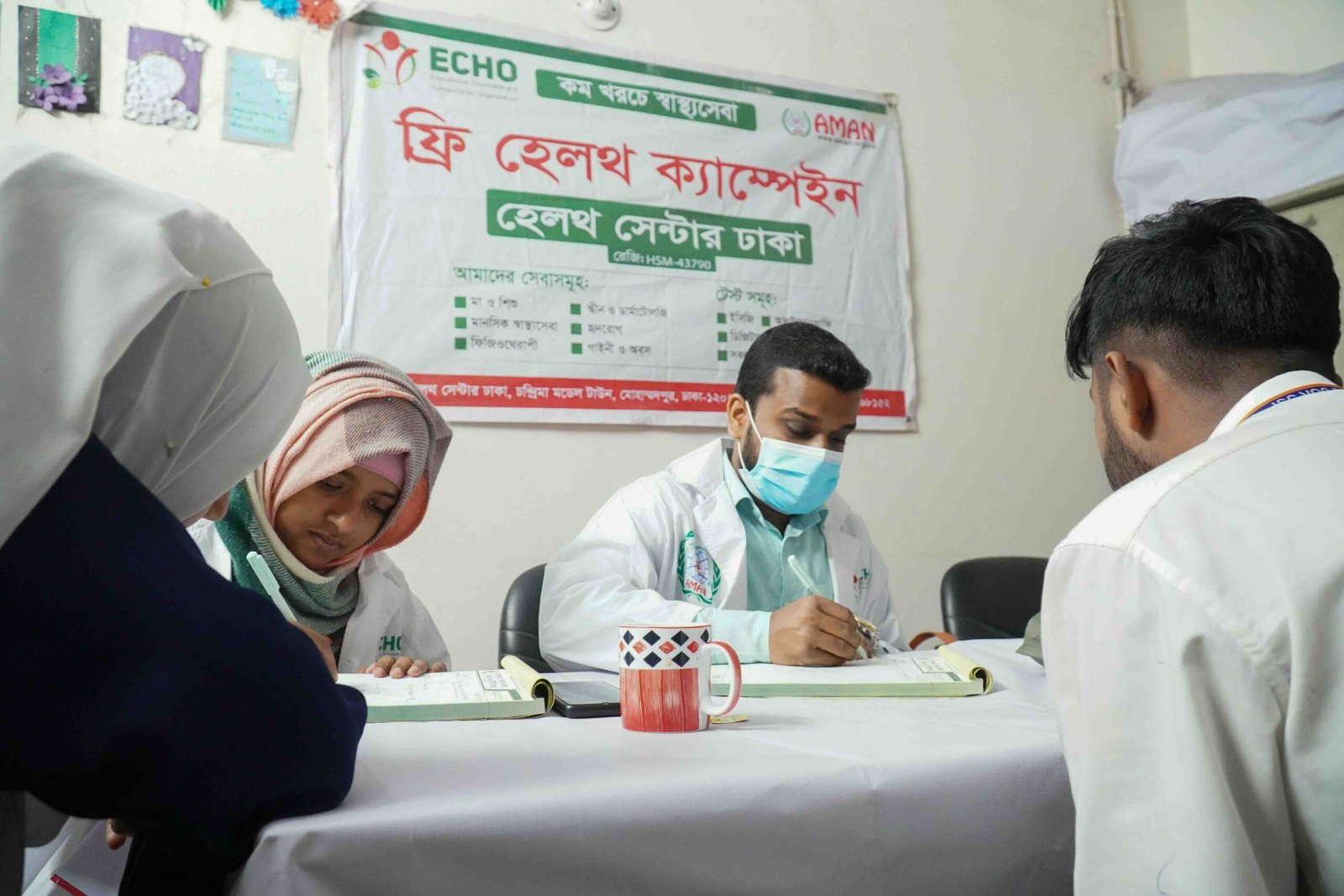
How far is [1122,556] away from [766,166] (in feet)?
7.68

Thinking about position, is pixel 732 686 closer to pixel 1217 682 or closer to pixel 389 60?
pixel 1217 682

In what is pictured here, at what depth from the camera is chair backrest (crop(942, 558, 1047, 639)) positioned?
2291 millimetres

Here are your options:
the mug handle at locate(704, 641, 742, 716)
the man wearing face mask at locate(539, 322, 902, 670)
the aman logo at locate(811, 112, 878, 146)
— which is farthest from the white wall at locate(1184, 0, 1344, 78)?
the mug handle at locate(704, 641, 742, 716)

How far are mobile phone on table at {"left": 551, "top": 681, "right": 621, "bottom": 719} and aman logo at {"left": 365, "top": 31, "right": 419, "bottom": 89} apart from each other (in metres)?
1.70

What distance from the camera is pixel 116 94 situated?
2.13m

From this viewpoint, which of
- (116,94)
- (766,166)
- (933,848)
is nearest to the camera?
(933,848)

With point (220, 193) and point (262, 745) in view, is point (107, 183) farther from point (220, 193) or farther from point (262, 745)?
point (220, 193)

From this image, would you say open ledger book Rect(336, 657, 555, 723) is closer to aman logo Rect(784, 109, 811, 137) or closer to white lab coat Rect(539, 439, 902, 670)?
white lab coat Rect(539, 439, 902, 670)

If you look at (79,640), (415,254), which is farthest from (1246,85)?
(79,640)

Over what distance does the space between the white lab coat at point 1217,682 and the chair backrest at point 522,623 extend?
1.32 metres

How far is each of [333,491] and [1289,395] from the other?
125 cm

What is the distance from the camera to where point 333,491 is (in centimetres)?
154

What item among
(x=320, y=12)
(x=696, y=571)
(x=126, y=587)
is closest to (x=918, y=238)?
(x=696, y=571)

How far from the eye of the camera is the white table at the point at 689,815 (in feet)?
2.17
